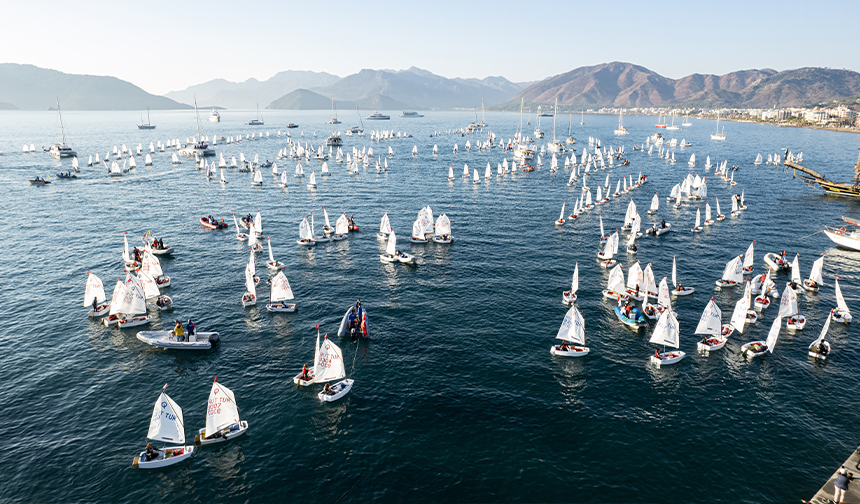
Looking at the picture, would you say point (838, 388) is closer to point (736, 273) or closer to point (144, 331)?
point (736, 273)

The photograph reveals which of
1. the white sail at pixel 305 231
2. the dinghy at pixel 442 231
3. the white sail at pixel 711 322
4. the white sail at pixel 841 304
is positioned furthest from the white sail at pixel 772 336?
the white sail at pixel 305 231

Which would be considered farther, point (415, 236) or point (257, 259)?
point (415, 236)

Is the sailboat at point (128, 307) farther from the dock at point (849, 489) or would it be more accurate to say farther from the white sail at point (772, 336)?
the white sail at point (772, 336)

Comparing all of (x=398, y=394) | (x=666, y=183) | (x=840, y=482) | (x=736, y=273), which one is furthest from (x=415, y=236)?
(x=666, y=183)

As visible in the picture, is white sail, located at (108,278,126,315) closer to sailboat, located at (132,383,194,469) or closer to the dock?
sailboat, located at (132,383,194,469)

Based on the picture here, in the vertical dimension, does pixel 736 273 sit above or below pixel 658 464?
above

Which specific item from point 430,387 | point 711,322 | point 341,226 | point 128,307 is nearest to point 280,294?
point 128,307

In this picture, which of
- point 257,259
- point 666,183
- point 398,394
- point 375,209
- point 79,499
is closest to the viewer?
point 79,499

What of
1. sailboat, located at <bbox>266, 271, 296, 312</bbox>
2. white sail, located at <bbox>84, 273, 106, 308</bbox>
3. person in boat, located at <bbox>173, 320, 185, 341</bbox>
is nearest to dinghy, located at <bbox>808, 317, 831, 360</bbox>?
sailboat, located at <bbox>266, 271, 296, 312</bbox>
